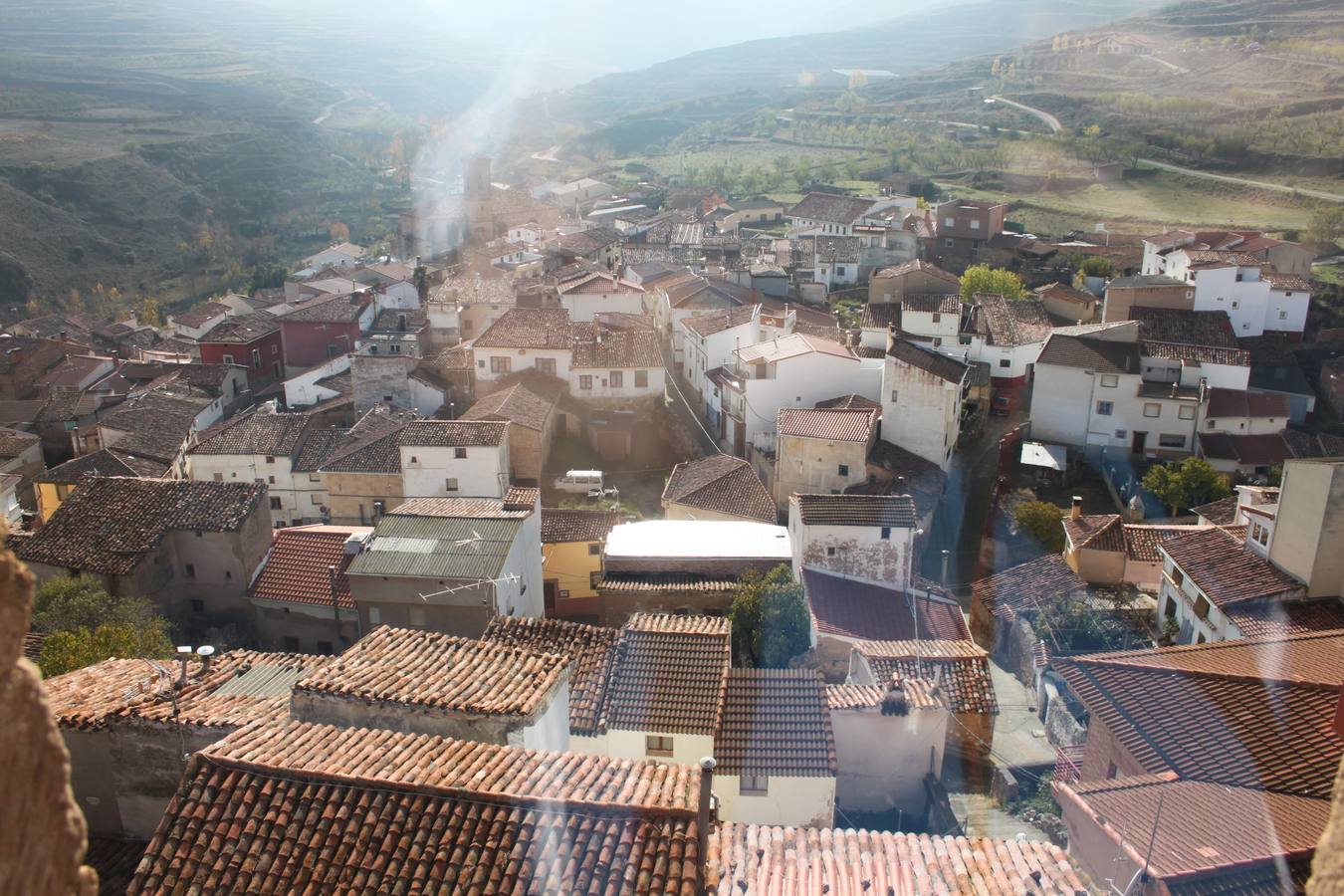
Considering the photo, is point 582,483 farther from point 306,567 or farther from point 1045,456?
point 1045,456

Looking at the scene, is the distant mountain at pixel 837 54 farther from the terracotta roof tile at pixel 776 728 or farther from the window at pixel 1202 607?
the terracotta roof tile at pixel 776 728

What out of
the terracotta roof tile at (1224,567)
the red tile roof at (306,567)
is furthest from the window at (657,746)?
the terracotta roof tile at (1224,567)

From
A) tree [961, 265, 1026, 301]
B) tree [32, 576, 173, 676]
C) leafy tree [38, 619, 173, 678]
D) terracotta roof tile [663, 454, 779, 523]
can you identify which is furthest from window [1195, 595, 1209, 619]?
tree [961, 265, 1026, 301]

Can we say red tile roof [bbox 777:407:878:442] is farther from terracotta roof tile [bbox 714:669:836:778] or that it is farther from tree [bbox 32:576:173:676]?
tree [bbox 32:576:173:676]

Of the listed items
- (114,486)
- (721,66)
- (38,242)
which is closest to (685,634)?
(114,486)

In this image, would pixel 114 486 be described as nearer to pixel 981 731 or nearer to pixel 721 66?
pixel 981 731
